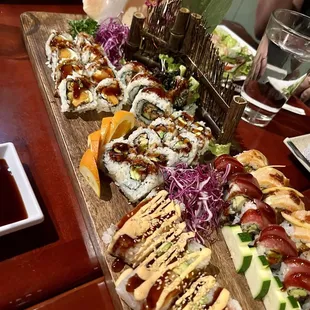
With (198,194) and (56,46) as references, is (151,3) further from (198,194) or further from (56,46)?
(198,194)

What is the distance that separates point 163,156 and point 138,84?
56 cm

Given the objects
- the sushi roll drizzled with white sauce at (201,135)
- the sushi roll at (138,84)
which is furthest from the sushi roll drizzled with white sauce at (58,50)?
the sushi roll drizzled with white sauce at (201,135)

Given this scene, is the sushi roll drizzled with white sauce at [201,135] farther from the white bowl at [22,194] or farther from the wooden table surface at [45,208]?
the white bowl at [22,194]

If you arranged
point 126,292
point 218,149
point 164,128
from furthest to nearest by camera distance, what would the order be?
point 218,149, point 164,128, point 126,292

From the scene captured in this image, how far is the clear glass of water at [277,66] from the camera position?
2.50 meters

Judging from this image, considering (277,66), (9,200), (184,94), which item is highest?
(277,66)

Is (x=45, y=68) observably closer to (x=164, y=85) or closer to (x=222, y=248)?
(x=164, y=85)

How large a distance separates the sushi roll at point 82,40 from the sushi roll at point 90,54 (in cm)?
3

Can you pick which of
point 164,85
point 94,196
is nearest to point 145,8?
point 164,85

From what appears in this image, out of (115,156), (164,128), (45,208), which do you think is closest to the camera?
(45,208)

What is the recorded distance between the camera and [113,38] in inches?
109

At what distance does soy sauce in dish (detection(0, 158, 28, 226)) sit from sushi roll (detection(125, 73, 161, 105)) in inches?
34.5

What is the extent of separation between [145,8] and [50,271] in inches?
79.9

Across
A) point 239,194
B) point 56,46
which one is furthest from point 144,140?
point 56,46
